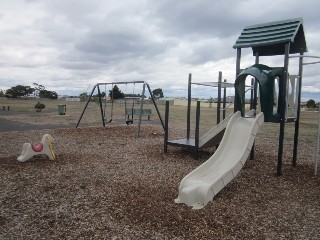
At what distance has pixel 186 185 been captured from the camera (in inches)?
214

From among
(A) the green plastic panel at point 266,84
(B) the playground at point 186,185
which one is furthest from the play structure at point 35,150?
(A) the green plastic panel at point 266,84

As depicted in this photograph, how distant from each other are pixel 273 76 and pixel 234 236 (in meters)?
4.29

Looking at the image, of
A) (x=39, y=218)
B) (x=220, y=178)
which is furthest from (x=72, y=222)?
(x=220, y=178)

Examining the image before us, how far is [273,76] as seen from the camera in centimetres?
707

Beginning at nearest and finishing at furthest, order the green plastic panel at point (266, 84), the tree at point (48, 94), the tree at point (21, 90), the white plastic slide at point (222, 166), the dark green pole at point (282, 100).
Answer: the white plastic slide at point (222, 166) < the dark green pole at point (282, 100) < the green plastic panel at point (266, 84) < the tree at point (48, 94) < the tree at point (21, 90)

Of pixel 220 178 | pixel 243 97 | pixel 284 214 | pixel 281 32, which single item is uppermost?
pixel 281 32

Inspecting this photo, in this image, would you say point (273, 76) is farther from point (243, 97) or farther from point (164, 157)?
point (164, 157)

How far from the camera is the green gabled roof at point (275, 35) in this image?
280 inches

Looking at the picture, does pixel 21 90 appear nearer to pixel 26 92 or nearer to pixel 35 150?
pixel 26 92

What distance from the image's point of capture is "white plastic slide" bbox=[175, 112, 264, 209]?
199 inches

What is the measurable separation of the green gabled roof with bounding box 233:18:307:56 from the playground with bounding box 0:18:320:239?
3 cm

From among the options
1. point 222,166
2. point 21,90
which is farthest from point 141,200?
point 21,90

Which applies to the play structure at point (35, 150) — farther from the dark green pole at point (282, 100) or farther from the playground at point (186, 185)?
the dark green pole at point (282, 100)

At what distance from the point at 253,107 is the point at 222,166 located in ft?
9.44
